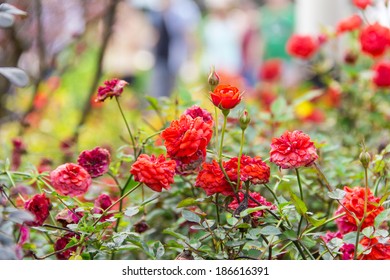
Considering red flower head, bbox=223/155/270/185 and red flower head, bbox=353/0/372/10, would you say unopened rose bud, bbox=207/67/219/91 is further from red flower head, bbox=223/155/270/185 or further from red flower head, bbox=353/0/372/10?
red flower head, bbox=353/0/372/10

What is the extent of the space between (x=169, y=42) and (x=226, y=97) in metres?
6.84

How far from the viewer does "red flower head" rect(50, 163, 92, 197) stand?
1222 mm

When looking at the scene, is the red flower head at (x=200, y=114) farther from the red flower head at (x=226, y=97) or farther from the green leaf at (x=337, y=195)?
the green leaf at (x=337, y=195)

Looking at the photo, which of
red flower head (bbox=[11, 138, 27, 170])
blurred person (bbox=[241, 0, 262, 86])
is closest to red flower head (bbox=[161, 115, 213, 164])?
red flower head (bbox=[11, 138, 27, 170])

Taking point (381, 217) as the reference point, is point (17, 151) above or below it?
above

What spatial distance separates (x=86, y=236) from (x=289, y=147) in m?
0.35

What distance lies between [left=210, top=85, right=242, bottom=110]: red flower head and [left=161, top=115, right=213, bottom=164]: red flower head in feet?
0.12

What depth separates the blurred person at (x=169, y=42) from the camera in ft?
24.9

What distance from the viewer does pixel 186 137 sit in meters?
1.11

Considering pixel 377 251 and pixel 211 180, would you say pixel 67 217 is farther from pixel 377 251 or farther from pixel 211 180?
pixel 377 251

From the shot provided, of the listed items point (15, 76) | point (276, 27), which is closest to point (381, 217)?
point (15, 76)
